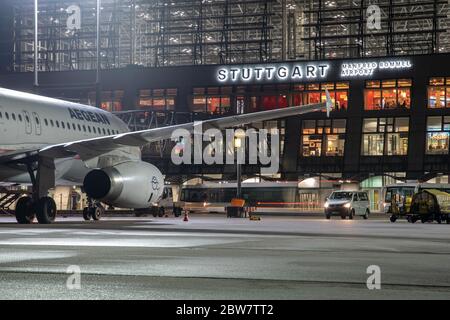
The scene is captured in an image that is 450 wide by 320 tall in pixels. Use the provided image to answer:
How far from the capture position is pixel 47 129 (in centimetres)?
2823

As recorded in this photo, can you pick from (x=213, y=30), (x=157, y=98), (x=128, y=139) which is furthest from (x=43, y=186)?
(x=213, y=30)

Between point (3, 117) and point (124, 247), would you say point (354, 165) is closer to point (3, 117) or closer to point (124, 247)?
point (3, 117)

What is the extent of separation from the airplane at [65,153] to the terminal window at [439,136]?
46.7m

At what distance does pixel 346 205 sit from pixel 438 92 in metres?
27.6

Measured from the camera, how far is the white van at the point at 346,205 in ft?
157

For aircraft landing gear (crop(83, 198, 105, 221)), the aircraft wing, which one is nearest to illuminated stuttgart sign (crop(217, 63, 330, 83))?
aircraft landing gear (crop(83, 198, 105, 221))

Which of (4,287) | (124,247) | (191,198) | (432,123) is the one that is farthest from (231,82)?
(4,287)

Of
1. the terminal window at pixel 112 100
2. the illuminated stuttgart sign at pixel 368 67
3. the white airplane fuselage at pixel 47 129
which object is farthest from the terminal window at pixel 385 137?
the white airplane fuselage at pixel 47 129

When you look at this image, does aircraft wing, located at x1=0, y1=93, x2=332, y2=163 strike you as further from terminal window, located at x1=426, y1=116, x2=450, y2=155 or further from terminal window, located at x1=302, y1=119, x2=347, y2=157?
terminal window, located at x1=302, y1=119, x2=347, y2=157

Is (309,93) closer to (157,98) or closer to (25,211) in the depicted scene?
(157,98)

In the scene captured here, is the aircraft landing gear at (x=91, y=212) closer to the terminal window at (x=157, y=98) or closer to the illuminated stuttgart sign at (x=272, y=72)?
the illuminated stuttgart sign at (x=272, y=72)

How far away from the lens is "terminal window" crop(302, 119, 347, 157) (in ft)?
243

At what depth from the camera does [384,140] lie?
72.4 metres

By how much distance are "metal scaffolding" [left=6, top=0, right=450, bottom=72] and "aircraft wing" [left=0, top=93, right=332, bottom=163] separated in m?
51.5
